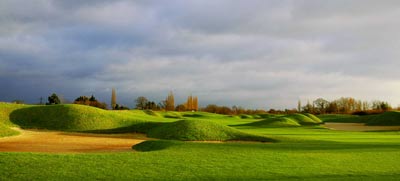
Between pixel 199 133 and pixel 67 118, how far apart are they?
15.2 meters

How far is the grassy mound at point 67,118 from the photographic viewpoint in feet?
120

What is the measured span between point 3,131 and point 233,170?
23870mm

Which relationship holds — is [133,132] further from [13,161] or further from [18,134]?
[13,161]

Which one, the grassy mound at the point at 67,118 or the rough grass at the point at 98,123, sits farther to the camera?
the grassy mound at the point at 67,118

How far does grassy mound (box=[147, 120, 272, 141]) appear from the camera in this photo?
92.8 ft

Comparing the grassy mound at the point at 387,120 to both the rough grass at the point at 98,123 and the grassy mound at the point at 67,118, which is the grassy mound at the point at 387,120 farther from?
the grassy mound at the point at 67,118

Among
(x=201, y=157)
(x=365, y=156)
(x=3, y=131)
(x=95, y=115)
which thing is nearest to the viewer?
(x=201, y=157)

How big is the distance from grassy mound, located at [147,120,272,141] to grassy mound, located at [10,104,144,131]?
7450 mm

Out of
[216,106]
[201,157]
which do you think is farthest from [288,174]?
[216,106]

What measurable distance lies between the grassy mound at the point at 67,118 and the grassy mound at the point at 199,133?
7.45 metres

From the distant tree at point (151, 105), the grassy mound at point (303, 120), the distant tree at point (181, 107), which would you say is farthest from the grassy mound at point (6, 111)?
the distant tree at point (181, 107)

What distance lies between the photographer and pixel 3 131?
30062 millimetres

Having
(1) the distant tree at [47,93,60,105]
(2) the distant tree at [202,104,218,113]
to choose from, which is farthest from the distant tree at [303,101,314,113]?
(1) the distant tree at [47,93,60,105]

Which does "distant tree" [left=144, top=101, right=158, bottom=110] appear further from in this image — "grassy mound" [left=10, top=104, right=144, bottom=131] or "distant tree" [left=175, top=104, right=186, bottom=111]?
"grassy mound" [left=10, top=104, right=144, bottom=131]
